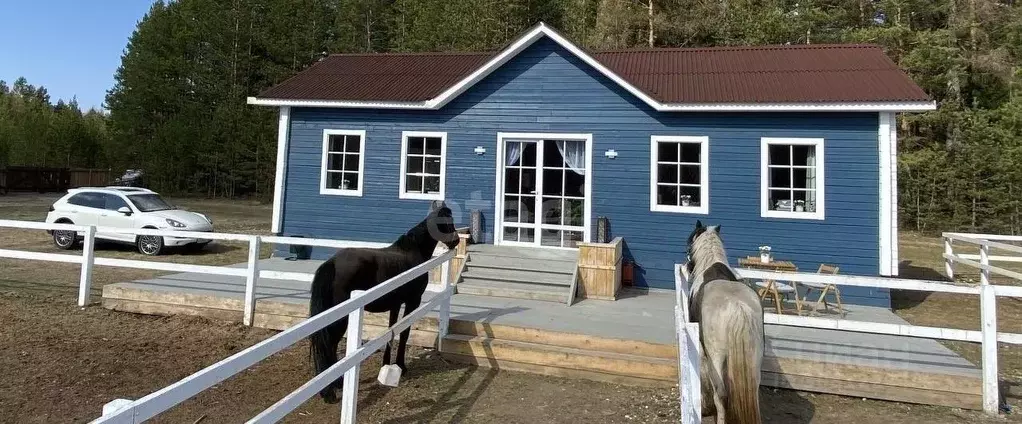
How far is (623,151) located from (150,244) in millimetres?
10578

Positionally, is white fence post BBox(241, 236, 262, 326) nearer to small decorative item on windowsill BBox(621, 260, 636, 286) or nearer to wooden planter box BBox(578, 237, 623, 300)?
wooden planter box BBox(578, 237, 623, 300)

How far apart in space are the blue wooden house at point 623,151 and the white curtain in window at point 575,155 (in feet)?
0.07

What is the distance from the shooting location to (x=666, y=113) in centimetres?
947

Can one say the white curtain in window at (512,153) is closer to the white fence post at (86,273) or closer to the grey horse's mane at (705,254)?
the grey horse's mane at (705,254)

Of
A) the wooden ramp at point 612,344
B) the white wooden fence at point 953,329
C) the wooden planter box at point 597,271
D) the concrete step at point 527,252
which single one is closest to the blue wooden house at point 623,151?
the concrete step at point 527,252

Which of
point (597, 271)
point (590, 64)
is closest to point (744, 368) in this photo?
point (597, 271)

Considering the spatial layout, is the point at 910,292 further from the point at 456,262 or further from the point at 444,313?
the point at 444,313

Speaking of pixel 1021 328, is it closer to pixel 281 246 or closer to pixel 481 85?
pixel 481 85

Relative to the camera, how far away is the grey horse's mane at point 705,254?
4.14 m

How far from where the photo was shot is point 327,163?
11.1 m

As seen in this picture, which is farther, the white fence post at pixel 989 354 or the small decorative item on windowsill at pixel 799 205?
the small decorative item on windowsill at pixel 799 205

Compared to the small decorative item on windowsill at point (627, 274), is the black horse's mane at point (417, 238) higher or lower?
higher

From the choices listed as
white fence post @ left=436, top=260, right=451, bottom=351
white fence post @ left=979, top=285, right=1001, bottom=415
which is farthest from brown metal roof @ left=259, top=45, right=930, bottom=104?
white fence post @ left=436, top=260, right=451, bottom=351

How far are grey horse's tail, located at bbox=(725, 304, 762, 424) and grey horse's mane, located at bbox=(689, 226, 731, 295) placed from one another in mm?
640
